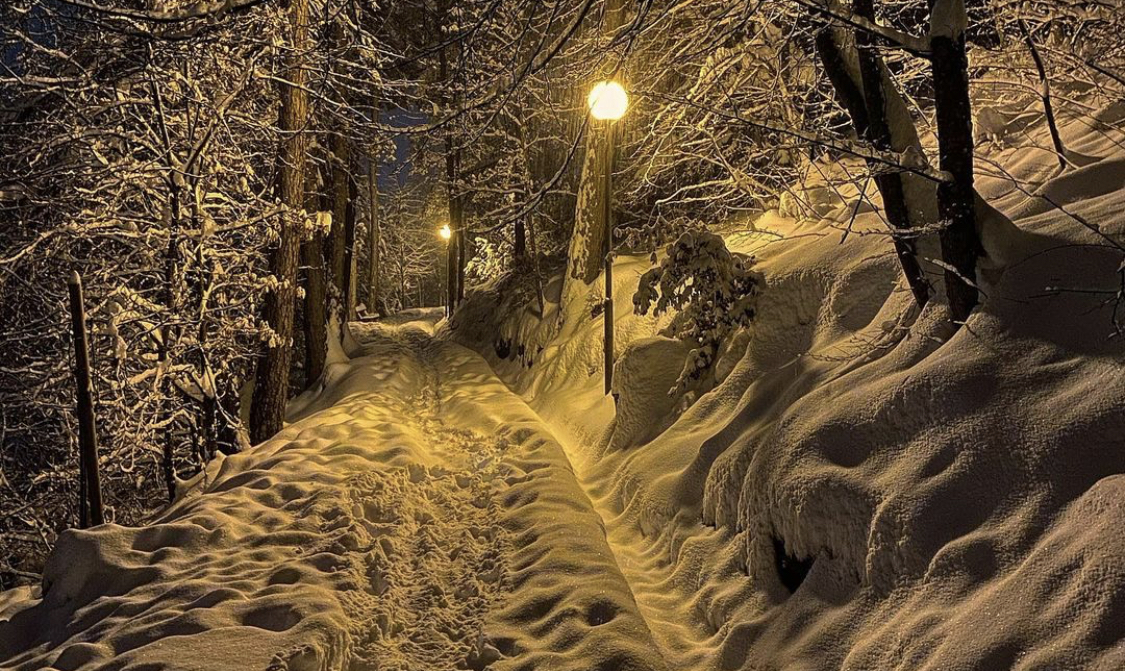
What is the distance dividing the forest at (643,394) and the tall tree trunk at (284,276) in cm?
6

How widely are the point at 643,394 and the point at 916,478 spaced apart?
4154mm

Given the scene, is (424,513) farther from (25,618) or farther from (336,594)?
(25,618)

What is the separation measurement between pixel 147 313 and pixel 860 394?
7.80 metres

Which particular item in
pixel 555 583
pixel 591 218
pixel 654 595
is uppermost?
pixel 591 218

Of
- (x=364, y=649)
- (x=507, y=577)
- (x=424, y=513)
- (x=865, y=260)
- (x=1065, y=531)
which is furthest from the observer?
(x=424, y=513)

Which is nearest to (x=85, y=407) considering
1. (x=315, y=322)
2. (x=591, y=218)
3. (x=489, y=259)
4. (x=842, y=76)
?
(x=842, y=76)

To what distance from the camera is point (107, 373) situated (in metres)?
9.23

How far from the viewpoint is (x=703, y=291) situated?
686 cm

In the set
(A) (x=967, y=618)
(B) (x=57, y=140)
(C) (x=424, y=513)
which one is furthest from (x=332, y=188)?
(A) (x=967, y=618)

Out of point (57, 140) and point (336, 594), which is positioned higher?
point (57, 140)

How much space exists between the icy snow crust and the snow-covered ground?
1cm

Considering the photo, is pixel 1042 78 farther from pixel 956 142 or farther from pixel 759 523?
pixel 759 523

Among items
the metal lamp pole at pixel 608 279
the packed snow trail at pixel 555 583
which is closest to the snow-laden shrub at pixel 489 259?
the metal lamp pole at pixel 608 279

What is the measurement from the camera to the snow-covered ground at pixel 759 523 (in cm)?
292
